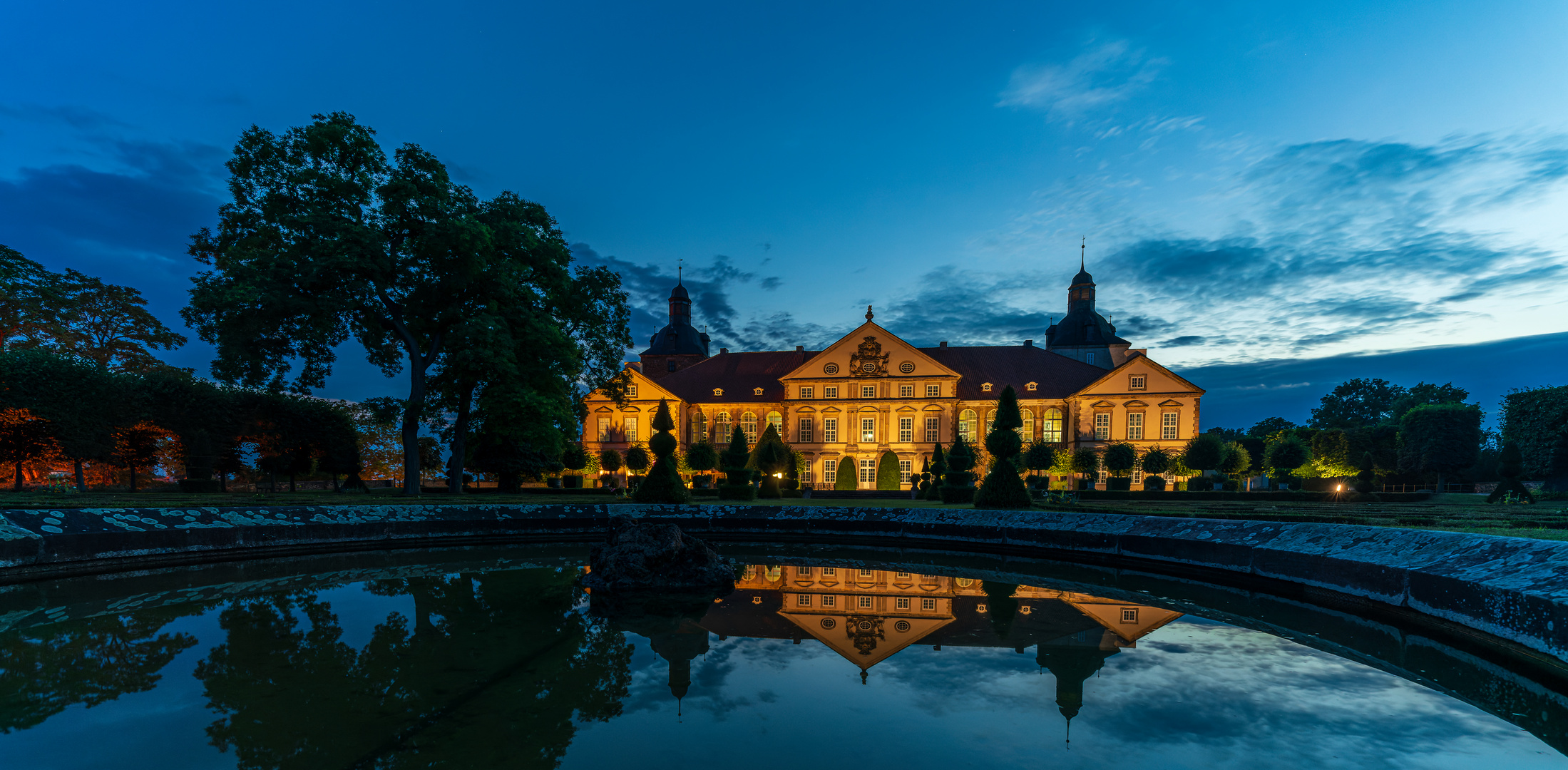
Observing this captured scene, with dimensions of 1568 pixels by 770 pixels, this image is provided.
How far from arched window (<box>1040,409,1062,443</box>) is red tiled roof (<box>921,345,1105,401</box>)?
131 cm

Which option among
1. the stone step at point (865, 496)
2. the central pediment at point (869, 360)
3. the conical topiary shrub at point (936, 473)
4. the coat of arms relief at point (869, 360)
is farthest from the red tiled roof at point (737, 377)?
the conical topiary shrub at point (936, 473)

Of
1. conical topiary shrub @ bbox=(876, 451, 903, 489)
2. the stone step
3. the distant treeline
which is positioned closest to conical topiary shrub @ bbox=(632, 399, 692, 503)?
the stone step

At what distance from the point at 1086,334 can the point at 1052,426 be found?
20954 mm

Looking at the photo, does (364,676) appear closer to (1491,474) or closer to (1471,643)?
(1471,643)

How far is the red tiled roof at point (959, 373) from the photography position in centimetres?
4747

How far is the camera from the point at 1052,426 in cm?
4662

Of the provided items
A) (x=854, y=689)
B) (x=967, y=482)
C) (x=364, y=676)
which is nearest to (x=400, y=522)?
(x=364, y=676)

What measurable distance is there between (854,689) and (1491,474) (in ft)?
192

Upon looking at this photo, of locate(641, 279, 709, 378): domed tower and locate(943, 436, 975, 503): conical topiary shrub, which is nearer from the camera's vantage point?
locate(943, 436, 975, 503): conical topiary shrub

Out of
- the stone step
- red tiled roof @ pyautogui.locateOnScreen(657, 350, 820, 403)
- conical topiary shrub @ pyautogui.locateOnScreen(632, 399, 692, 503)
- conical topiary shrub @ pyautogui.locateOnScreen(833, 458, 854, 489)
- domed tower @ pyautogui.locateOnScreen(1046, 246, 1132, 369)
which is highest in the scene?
domed tower @ pyautogui.locateOnScreen(1046, 246, 1132, 369)

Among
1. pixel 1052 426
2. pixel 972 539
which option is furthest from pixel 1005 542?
pixel 1052 426

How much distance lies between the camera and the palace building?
146ft

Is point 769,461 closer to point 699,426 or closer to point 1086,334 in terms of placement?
point 699,426

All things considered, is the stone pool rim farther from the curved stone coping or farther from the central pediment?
the central pediment
